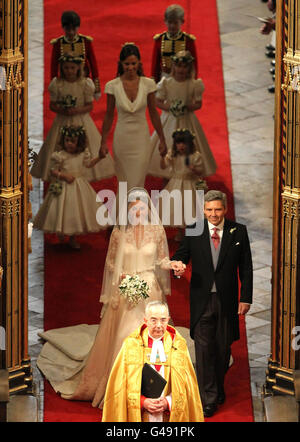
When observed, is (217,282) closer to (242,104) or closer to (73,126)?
(73,126)

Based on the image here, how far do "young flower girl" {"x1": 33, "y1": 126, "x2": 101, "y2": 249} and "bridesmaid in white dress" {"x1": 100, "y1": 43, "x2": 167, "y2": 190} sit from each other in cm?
28

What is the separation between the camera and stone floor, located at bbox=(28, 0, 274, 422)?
16016mm

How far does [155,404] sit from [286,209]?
261cm

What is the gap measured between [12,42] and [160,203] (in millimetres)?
3867

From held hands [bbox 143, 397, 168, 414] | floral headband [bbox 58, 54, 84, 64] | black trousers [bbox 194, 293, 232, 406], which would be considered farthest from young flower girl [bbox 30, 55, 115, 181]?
held hands [bbox 143, 397, 168, 414]

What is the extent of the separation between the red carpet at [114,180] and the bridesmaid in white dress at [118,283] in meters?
0.21

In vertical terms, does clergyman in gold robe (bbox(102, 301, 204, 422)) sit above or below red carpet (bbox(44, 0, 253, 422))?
below

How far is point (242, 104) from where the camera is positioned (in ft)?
68.8

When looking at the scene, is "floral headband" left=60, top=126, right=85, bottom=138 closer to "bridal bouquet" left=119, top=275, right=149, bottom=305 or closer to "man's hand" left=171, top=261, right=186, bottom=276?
"bridal bouquet" left=119, top=275, right=149, bottom=305

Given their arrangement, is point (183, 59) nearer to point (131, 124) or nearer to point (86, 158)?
point (131, 124)

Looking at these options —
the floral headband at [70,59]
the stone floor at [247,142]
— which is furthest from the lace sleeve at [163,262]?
the floral headband at [70,59]

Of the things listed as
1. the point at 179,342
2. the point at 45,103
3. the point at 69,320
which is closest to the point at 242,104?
the point at 45,103

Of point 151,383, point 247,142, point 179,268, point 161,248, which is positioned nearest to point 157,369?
point 151,383

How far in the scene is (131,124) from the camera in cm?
1719
